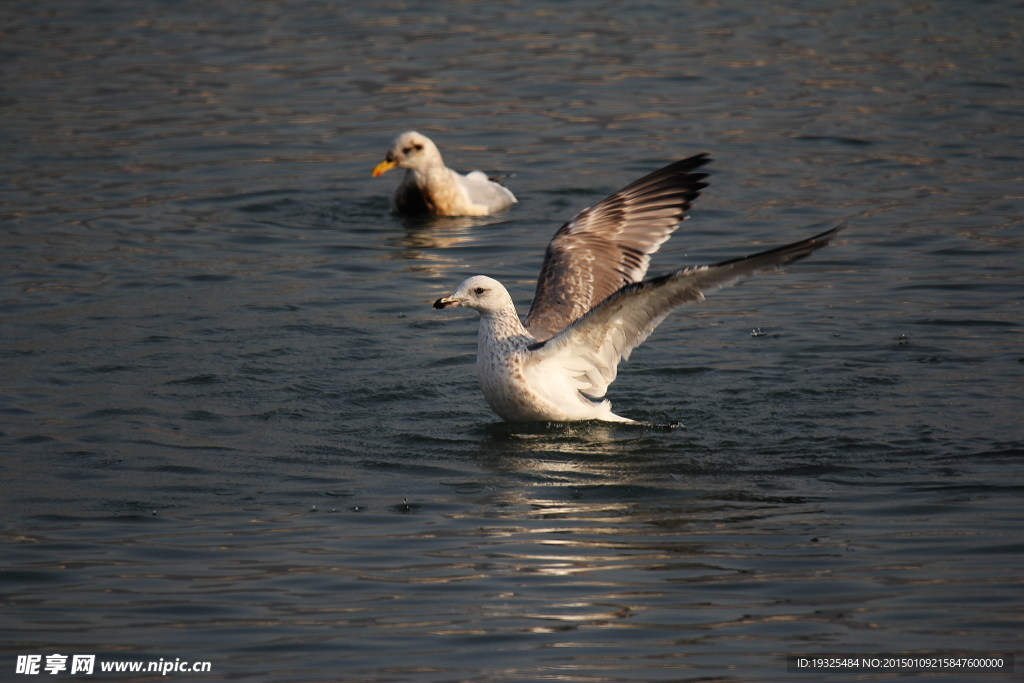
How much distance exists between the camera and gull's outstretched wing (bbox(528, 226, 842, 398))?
7348 millimetres

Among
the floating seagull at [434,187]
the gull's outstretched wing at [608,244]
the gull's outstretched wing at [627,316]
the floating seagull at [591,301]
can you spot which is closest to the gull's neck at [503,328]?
the floating seagull at [591,301]

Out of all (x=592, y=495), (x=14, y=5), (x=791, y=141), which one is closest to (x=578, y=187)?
(x=791, y=141)

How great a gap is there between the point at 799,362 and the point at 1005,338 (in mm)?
1467

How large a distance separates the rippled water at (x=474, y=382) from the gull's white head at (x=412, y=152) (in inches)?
23.3

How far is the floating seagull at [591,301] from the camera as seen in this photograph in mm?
7688

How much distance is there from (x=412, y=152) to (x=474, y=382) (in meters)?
5.09

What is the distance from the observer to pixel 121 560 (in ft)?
21.8

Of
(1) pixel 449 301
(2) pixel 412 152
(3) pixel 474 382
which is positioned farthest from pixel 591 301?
(2) pixel 412 152

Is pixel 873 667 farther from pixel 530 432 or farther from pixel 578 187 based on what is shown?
pixel 578 187

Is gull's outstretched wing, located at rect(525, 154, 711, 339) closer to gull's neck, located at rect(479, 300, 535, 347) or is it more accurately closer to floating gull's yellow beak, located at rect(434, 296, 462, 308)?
gull's neck, located at rect(479, 300, 535, 347)

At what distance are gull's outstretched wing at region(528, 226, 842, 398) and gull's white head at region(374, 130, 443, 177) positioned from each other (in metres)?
5.62

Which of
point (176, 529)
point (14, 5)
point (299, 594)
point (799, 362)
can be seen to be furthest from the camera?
point (14, 5)

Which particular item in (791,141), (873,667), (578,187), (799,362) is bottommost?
(873,667)

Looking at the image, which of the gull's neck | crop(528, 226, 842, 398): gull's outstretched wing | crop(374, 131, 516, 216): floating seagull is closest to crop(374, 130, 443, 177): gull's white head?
crop(374, 131, 516, 216): floating seagull
